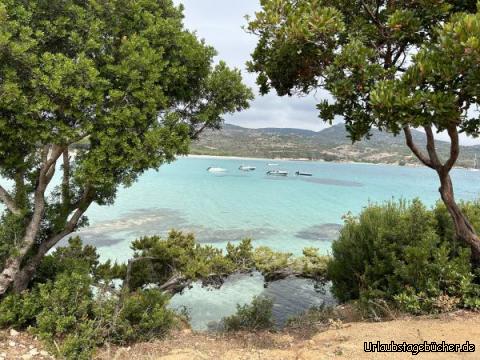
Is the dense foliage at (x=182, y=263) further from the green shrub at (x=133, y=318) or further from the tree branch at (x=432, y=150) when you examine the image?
the tree branch at (x=432, y=150)

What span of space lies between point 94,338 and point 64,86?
4.44 meters

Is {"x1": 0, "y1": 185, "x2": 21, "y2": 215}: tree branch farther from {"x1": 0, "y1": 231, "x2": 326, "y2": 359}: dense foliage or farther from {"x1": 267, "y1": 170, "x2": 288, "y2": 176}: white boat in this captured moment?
Answer: {"x1": 267, "y1": 170, "x2": 288, "y2": 176}: white boat

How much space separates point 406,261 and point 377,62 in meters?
4.21

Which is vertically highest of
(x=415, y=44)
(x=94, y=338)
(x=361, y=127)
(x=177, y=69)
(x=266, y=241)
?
(x=415, y=44)

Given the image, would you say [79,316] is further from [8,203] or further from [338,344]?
[338,344]

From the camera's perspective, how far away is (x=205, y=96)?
7.83 m

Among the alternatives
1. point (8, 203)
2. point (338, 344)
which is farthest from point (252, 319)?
point (8, 203)

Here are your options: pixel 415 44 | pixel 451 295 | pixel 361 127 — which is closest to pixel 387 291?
pixel 451 295

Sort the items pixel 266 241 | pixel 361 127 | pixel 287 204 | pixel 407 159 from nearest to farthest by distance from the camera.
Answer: pixel 361 127, pixel 266 241, pixel 287 204, pixel 407 159

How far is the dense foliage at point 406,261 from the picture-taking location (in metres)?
6.06

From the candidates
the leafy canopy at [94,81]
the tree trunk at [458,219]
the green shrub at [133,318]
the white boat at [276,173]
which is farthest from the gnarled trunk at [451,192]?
the white boat at [276,173]

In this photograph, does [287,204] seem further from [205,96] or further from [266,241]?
[205,96]

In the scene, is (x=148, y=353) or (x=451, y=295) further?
(x=451, y=295)

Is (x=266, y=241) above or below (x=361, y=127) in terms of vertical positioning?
below
